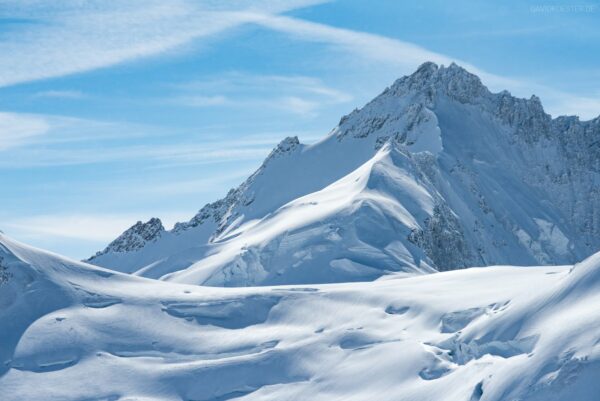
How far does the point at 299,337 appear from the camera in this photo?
61906mm

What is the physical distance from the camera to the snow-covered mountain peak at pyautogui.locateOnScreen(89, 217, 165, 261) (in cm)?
16638

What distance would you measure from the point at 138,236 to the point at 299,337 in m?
108

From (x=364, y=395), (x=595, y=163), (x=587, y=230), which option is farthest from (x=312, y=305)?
(x=595, y=163)

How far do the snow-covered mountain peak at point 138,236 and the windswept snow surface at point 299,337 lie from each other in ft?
306

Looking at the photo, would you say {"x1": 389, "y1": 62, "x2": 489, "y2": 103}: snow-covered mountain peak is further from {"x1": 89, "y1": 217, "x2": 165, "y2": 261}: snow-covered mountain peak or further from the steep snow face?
{"x1": 89, "y1": 217, "x2": 165, "y2": 261}: snow-covered mountain peak

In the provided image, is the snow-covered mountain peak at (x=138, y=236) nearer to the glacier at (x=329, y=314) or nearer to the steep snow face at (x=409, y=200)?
the steep snow face at (x=409, y=200)

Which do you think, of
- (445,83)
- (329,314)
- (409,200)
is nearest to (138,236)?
(445,83)

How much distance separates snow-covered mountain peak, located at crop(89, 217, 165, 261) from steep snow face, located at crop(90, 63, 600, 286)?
1.07 metres

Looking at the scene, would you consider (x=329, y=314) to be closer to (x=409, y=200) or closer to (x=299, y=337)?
(x=299, y=337)

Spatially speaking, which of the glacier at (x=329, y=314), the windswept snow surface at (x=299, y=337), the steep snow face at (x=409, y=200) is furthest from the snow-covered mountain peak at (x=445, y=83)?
the windswept snow surface at (x=299, y=337)

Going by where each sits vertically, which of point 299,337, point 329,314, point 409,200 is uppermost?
point 409,200

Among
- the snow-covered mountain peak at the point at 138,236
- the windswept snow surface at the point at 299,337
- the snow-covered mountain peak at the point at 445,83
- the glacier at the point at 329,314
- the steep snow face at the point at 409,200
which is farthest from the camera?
the snow-covered mountain peak at the point at 138,236

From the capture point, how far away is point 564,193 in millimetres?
162000

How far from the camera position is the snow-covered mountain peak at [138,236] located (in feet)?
546
